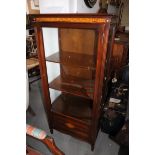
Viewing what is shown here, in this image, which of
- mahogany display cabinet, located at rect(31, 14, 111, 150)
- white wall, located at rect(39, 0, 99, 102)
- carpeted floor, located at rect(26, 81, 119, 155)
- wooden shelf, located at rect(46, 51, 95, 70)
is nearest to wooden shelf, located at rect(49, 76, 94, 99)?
mahogany display cabinet, located at rect(31, 14, 111, 150)

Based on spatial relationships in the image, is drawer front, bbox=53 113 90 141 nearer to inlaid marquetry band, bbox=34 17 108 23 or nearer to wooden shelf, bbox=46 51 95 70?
wooden shelf, bbox=46 51 95 70

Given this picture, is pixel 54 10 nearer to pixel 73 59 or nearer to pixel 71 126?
pixel 73 59

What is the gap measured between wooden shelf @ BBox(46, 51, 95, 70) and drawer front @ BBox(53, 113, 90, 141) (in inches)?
25.4

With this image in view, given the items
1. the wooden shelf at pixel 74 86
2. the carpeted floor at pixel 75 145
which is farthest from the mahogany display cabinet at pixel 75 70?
the carpeted floor at pixel 75 145

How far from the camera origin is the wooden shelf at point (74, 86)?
1.50m

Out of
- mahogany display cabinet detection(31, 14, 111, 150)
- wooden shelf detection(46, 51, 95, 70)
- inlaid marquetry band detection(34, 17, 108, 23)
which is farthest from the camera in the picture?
wooden shelf detection(46, 51, 95, 70)

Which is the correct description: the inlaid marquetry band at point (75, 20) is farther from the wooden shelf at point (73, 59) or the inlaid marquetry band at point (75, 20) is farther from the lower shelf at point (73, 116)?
the lower shelf at point (73, 116)

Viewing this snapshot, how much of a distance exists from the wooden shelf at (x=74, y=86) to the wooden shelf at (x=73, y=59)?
0.91 feet

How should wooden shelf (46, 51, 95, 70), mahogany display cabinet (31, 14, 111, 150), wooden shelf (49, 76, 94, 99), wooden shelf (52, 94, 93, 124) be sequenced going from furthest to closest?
wooden shelf (52, 94, 93, 124), wooden shelf (49, 76, 94, 99), wooden shelf (46, 51, 95, 70), mahogany display cabinet (31, 14, 111, 150)

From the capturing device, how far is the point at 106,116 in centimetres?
175

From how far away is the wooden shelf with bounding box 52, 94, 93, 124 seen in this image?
1.66 metres

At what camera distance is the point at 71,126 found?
168 centimetres
